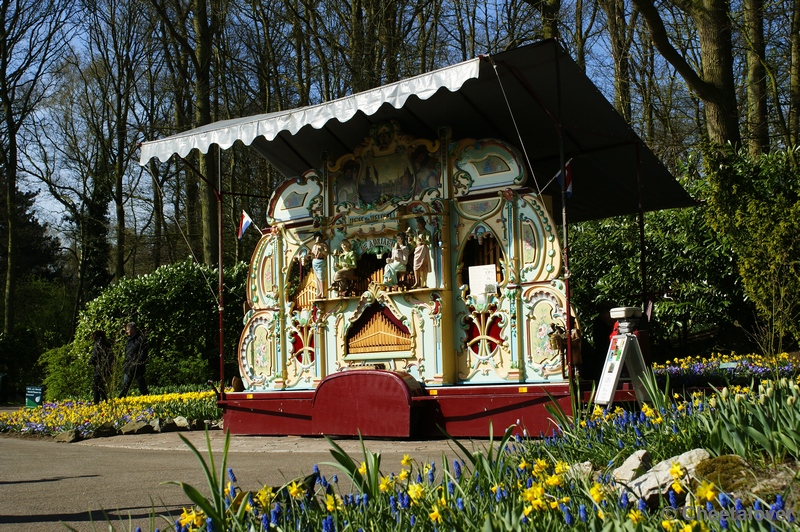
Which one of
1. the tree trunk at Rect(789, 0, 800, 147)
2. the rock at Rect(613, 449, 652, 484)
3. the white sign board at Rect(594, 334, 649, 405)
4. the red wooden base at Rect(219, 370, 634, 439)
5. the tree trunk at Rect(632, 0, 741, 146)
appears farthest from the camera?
the tree trunk at Rect(789, 0, 800, 147)

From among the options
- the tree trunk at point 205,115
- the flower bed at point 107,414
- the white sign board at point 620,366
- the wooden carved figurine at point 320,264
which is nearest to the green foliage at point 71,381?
the tree trunk at point 205,115

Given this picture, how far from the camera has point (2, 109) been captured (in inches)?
1140

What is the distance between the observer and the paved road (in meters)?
6.07

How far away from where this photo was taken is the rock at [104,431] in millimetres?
13328

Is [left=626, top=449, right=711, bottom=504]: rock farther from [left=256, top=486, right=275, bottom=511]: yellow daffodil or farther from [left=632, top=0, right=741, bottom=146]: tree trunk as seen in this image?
[left=632, top=0, right=741, bottom=146]: tree trunk

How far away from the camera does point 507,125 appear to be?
1188cm

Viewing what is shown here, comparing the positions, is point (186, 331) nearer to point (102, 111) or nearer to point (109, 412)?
point (109, 412)

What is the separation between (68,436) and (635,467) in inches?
414

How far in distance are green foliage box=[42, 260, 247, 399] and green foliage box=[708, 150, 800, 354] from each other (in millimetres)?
12484

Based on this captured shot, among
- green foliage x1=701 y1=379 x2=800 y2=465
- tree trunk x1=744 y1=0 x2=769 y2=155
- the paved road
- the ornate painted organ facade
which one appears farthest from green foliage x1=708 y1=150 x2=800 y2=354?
green foliage x1=701 y1=379 x2=800 y2=465

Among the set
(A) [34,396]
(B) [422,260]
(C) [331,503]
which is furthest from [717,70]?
(A) [34,396]

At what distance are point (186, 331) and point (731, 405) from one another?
18.4m

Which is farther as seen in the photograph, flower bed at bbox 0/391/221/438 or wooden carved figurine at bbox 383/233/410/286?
flower bed at bbox 0/391/221/438

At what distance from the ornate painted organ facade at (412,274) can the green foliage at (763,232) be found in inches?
162
